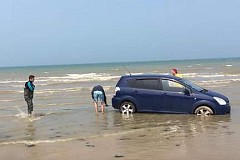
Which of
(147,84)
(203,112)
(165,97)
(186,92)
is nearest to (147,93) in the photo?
(147,84)

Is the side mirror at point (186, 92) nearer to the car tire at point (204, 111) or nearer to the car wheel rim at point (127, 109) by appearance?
the car tire at point (204, 111)

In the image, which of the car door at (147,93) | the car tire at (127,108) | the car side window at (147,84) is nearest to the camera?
the car door at (147,93)

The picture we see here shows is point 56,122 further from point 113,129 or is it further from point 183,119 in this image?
point 183,119

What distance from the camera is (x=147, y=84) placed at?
14047mm

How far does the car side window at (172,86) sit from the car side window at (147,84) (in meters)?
0.28

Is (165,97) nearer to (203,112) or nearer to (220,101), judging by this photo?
(203,112)

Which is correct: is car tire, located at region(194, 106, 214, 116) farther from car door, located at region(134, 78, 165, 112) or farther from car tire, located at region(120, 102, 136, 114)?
car tire, located at region(120, 102, 136, 114)

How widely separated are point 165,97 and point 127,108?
1.56m

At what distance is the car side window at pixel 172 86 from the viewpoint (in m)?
13.4

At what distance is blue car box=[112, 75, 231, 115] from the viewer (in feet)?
42.9

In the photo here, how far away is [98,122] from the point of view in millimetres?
12594

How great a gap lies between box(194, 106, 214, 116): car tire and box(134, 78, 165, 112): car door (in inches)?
54.4

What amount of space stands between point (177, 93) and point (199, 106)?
86 centimetres

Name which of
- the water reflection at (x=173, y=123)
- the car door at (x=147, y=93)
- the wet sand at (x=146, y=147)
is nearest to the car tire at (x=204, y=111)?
the water reflection at (x=173, y=123)
